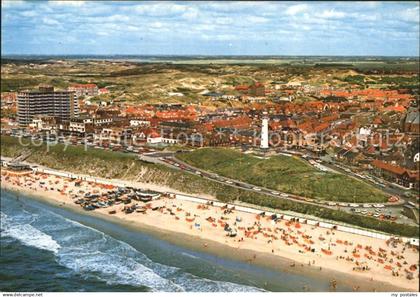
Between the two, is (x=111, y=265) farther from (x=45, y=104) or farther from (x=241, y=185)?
(x=45, y=104)

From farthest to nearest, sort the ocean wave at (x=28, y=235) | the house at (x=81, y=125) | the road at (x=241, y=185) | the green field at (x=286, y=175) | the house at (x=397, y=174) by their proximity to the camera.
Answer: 1. the house at (x=81, y=125)
2. the house at (x=397, y=174)
3. the green field at (x=286, y=175)
4. the road at (x=241, y=185)
5. the ocean wave at (x=28, y=235)

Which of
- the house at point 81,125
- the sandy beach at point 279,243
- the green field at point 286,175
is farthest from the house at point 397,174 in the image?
the house at point 81,125

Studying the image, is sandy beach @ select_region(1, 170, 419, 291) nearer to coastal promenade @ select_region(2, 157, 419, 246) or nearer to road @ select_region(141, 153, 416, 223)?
coastal promenade @ select_region(2, 157, 419, 246)

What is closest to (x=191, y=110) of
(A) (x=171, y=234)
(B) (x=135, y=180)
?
(B) (x=135, y=180)

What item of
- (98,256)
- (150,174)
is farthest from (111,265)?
(150,174)

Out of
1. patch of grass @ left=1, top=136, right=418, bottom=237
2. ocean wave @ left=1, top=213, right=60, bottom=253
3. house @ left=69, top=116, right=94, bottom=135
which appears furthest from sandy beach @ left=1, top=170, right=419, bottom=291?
house @ left=69, top=116, right=94, bottom=135

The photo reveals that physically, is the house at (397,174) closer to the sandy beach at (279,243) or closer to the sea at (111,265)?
the sandy beach at (279,243)
